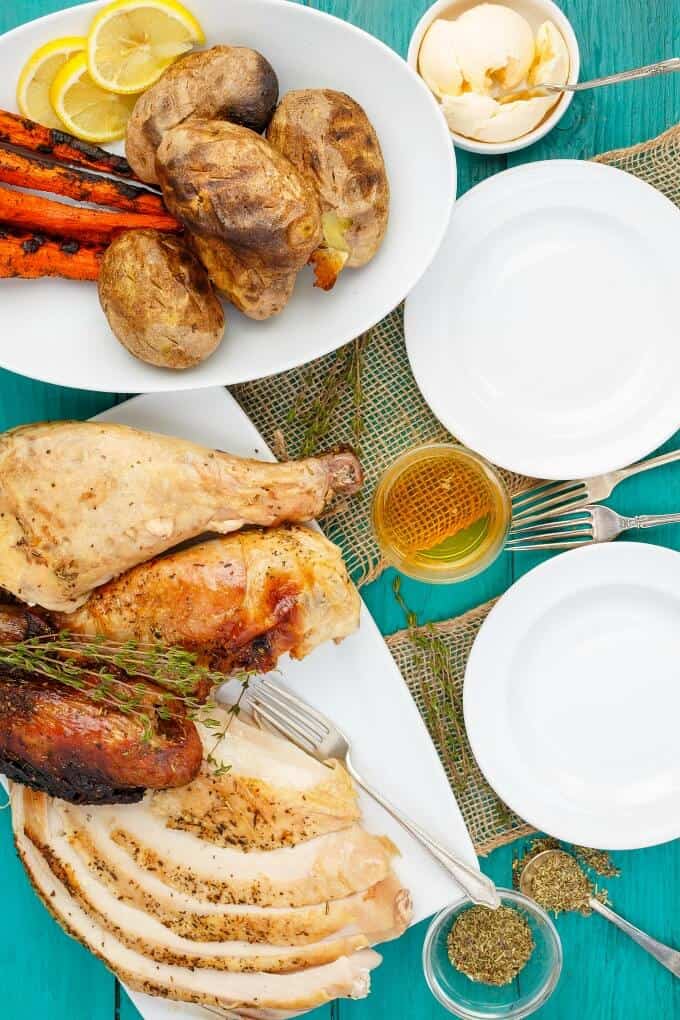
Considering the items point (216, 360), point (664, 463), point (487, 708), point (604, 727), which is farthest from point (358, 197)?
point (604, 727)

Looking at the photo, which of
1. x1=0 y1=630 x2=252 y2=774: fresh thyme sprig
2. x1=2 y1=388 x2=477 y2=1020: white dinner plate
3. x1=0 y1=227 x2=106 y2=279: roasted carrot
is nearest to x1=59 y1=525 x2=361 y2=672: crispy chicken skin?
x1=0 y1=630 x2=252 y2=774: fresh thyme sprig

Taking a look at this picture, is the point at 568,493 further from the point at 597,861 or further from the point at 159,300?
the point at 159,300

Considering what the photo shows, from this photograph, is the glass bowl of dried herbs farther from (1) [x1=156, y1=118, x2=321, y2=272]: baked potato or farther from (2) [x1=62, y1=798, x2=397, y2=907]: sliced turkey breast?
(1) [x1=156, y1=118, x2=321, y2=272]: baked potato

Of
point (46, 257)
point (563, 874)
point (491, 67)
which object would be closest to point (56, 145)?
point (46, 257)

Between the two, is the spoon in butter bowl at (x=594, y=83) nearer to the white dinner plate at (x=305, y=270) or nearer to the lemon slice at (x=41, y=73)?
the white dinner plate at (x=305, y=270)

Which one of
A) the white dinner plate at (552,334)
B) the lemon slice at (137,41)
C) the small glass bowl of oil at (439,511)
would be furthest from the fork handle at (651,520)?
the lemon slice at (137,41)

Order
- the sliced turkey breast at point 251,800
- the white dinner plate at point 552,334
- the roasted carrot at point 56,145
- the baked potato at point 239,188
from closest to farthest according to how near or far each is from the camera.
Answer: the baked potato at point 239,188, the roasted carrot at point 56,145, the sliced turkey breast at point 251,800, the white dinner plate at point 552,334
